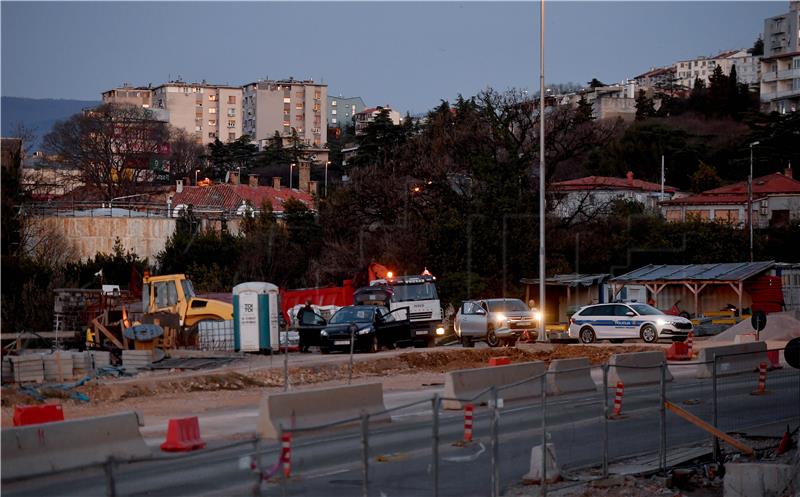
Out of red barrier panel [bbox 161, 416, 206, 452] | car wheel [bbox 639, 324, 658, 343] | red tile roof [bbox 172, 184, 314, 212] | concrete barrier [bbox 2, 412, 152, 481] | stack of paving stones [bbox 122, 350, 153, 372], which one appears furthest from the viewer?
red tile roof [bbox 172, 184, 314, 212]

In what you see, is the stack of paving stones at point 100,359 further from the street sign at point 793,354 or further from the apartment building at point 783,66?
the apartment building at point 783,66

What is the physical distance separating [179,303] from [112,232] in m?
29.6

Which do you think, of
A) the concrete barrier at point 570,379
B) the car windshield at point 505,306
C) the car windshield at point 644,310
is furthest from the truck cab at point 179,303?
the concrete barrier at point 570,379

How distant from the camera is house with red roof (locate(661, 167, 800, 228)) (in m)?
76.9

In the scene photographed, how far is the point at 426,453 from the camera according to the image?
12.2m

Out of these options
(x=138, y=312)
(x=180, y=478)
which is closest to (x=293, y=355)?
(x=138, y=312)

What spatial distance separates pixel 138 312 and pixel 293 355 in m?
6.07

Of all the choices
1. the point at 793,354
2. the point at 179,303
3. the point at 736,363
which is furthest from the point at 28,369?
the point at 793,354

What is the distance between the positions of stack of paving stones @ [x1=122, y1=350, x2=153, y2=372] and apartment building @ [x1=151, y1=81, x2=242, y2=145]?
486ft

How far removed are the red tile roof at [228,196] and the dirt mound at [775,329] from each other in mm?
48577

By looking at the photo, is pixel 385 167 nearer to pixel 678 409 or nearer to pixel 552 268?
pixel 552 268

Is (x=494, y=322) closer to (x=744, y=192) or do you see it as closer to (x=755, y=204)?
(x=755, y=204)

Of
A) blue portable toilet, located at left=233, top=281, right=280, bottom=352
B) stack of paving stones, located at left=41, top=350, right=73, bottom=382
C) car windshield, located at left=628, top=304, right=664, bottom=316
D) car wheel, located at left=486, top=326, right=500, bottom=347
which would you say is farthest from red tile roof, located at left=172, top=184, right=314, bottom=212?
stack of paving stones, located at left=41, top=350, right=73, bottom=382

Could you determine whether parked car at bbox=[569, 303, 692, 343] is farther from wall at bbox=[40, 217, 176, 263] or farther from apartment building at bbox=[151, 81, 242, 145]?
apartment building at bbox=[151, 81, 242, 145]
